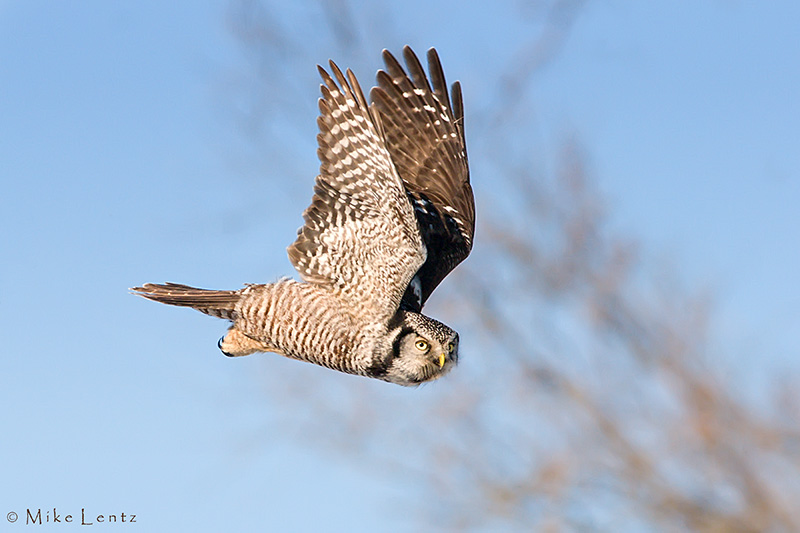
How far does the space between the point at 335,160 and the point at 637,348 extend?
6082 mm

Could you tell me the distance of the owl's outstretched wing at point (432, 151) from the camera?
659 cm

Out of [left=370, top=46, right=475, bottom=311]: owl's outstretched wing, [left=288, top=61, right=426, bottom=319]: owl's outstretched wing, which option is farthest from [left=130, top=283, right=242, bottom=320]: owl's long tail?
[left=370, top=46, right=475, bottom=311]: owl's outstretched wing

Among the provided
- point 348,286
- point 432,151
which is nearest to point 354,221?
point 348,286

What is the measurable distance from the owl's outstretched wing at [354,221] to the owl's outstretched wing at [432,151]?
93cm

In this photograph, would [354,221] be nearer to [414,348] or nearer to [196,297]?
[414,348]

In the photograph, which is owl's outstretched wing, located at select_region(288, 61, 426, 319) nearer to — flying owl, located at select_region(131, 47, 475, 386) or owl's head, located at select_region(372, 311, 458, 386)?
flying owl, located at select_region(131, 47, 475, 386)

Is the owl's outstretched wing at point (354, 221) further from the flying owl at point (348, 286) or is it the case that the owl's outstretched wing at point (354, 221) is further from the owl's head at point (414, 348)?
the owl's head at point (414, 348)

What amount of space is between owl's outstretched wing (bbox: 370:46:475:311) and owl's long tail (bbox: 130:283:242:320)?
138 cm

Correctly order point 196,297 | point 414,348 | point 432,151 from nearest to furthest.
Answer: point 414,348 < point 196,297 < point 432,151

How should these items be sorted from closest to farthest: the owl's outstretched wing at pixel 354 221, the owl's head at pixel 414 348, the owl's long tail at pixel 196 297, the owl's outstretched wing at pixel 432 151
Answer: the owl's outstretched wing at pixel 354 221
the owl's head at pixel 414 348
the owl's long tail at pixel 196 297
the owl's outstretched wing at pixel 432 151

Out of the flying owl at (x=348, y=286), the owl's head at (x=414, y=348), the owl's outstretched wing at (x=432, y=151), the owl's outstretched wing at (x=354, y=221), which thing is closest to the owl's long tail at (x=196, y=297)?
the flying owl at (x=348, y=286)

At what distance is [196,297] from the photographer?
19.5 ft

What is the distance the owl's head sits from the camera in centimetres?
570

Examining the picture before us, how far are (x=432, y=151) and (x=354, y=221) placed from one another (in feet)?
4.94
